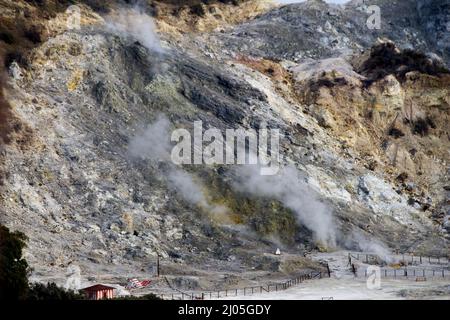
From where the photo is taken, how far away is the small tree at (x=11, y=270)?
124 ft

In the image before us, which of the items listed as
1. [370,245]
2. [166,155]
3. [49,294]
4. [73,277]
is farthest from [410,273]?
[49,294]

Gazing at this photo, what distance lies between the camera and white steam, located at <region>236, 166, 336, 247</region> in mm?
63375

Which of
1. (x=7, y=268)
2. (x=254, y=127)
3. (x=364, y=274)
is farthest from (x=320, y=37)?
(x=7, y=268)

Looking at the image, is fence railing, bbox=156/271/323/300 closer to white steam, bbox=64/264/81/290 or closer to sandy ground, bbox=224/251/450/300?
sandy ground, bbox=224/251/450/300

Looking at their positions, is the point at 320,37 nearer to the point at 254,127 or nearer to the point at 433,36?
the point at 433,36

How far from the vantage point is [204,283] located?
2046 inches

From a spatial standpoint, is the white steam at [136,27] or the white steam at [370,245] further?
the white steam at [136,27]

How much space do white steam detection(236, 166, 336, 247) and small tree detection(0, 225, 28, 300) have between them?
26304mm

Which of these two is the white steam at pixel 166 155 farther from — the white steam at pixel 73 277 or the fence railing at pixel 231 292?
the white steam at pixel 73 277

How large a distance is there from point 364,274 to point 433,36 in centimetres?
5972

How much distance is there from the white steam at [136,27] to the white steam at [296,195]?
19.2m

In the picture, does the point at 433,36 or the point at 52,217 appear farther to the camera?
the point at 433,36

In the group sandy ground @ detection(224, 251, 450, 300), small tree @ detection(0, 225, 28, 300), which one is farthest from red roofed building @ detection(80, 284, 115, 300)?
sandy ground @ detection(224, 251, 450, 300)

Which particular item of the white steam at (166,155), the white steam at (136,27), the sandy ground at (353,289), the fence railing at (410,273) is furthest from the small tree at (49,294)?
the white steam at (136,27)
